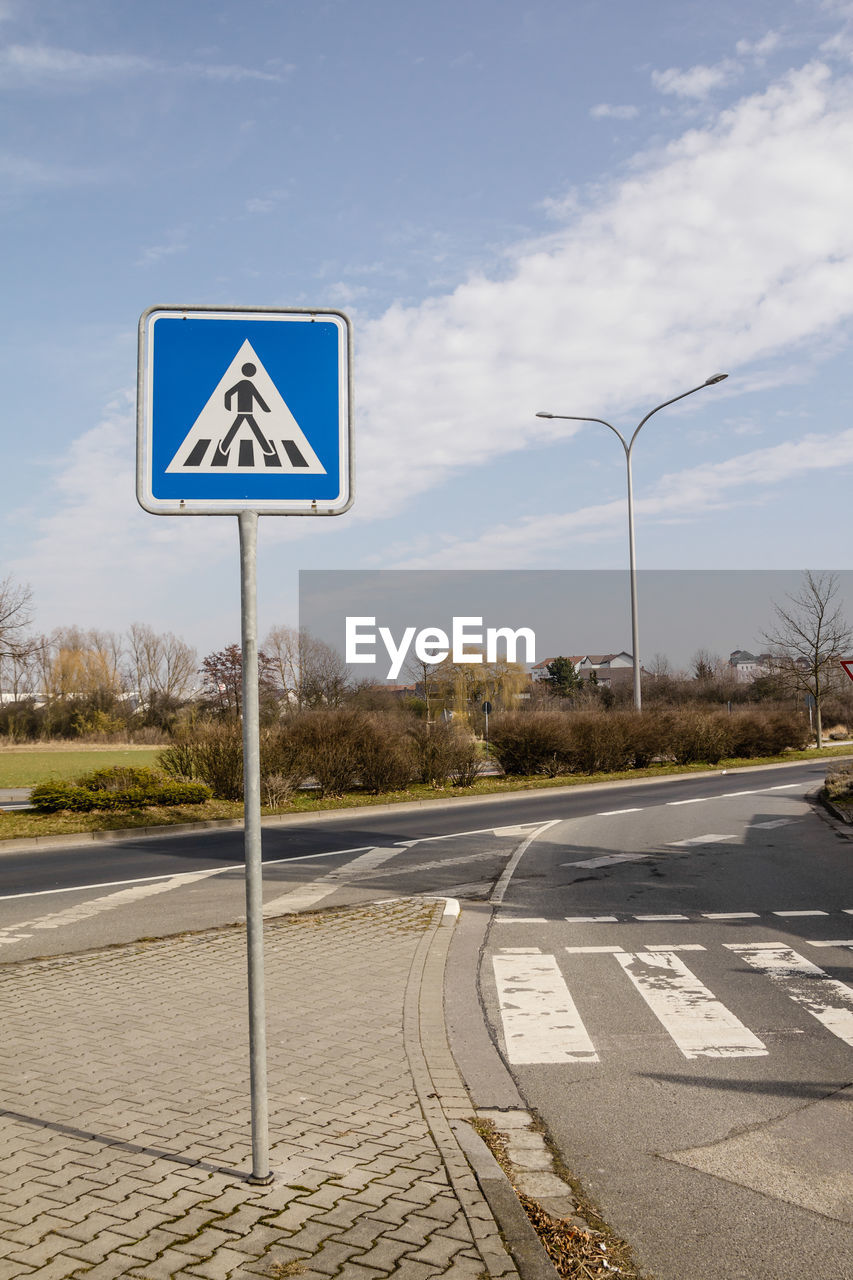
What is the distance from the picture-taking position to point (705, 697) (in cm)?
7338

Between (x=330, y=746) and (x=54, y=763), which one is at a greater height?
(x=330, y=746)

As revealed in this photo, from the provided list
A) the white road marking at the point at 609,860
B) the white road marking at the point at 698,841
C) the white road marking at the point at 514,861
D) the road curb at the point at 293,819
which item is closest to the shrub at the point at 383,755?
the road curb at the point at 293,819

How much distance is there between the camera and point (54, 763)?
49.1 m

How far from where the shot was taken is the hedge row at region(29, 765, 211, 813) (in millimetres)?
19094

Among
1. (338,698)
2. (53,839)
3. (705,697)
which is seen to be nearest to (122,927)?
(53,839)

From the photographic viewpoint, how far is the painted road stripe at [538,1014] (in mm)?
5633

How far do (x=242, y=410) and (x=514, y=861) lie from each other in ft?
35.7

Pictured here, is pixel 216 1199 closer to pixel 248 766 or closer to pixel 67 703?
pixel 248 766

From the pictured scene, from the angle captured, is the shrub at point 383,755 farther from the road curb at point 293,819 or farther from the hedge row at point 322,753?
the road curb at point 293,819

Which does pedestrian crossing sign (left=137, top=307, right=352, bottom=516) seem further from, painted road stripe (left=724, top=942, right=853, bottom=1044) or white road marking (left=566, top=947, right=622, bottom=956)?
white road marking (left=566, top=947, right=622, bottom=956)

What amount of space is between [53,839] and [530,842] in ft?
24.8

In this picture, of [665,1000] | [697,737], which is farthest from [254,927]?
[697,737]

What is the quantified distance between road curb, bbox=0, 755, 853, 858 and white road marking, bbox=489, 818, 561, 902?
172 inches

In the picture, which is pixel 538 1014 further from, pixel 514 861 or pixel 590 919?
pixel 514 861
